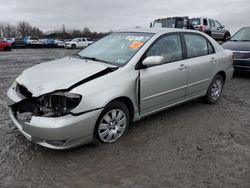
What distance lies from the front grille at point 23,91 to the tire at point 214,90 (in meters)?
3.47

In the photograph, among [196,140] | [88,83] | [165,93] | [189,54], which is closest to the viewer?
[88,83]

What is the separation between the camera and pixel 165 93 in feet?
12.8

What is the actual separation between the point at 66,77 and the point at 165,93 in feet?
5.40

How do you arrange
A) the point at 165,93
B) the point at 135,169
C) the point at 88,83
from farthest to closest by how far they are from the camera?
the point at 165,93 < the point at 88,83 < the point at 135,169

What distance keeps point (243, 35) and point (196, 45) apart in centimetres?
519

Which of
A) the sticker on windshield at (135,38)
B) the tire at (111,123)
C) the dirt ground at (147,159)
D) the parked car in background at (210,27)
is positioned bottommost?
the dirt ground at (147,159)

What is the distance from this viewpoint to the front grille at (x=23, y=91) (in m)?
3.12

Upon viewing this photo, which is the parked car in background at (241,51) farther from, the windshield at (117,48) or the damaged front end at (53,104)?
the damaged front end at (53,104)

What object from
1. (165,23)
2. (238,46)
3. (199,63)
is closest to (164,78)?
(199,63)

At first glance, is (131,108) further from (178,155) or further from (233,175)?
(233,175)

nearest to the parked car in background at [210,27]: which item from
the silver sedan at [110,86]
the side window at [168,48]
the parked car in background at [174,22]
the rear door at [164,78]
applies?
the parked car in background at [174,22]

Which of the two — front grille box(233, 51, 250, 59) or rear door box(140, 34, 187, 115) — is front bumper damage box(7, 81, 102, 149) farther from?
front grille box(233, 51, 250, 59)

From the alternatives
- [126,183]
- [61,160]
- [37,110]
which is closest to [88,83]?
[37,110]

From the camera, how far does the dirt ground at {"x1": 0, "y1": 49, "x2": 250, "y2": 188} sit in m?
2.59
